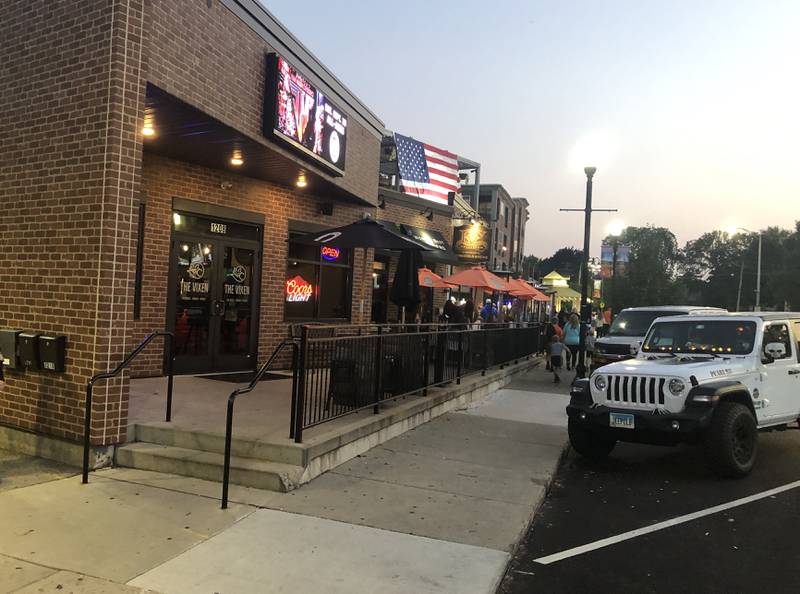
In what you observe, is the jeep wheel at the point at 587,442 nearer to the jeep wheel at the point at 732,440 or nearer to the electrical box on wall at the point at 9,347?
the jeep wheel at the point at 732,440

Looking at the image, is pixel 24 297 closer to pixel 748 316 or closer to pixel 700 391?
pixel 700 391

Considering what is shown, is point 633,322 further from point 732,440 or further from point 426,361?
point 732,440

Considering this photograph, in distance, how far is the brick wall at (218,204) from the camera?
873cm

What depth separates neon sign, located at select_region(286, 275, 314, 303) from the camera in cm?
1151

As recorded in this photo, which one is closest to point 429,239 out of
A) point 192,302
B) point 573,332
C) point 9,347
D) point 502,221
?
point 573,332

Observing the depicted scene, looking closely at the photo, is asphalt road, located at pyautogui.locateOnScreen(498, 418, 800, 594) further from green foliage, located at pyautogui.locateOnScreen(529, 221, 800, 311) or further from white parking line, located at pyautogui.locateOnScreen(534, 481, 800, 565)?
green foliage, located at pyautogui.locateOnScreen(529, 221, 800, 311)

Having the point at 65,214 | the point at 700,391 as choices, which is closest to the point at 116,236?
the point at 65,214

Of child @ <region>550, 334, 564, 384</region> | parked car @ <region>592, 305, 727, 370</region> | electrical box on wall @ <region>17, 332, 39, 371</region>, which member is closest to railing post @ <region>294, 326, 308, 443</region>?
electrical box on wall @ <region>17, 332, 39, 371</region>

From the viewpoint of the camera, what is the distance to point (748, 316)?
292 inches

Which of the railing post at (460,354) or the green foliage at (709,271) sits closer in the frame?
the railing post at (460,354)

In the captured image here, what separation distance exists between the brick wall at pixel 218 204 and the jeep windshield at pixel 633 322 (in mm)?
6374

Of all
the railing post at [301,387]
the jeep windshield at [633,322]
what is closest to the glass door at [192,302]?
the railing post at [301,387]

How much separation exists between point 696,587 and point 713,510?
1752 mm

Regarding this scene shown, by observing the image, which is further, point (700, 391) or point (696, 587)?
point (700, 391)
